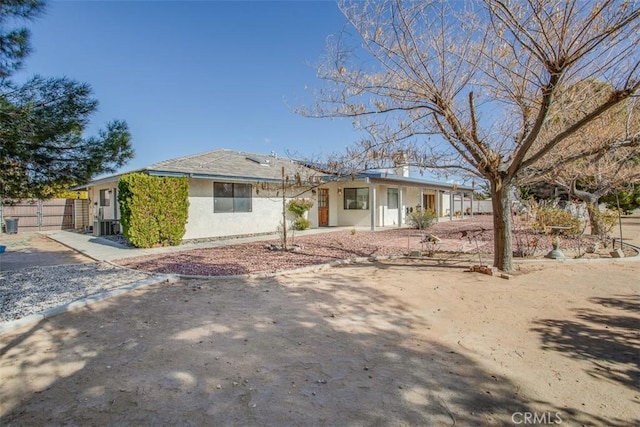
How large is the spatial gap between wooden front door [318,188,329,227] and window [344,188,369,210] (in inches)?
45.5

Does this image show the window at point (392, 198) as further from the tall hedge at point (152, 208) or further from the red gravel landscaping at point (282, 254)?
the tall hedge at point (152, 208)

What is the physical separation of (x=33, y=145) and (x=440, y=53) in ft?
23.2

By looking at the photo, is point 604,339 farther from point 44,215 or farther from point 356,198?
point 44,215

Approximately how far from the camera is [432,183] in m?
23.8

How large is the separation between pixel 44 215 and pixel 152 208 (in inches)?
534

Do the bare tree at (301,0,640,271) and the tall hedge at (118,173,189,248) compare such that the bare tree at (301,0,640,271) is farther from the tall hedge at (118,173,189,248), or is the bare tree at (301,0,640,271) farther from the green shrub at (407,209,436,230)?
the green shrub at (407,209,436,230)

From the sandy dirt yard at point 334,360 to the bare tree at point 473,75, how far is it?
3.02 metres

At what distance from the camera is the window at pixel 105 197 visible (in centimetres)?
1683

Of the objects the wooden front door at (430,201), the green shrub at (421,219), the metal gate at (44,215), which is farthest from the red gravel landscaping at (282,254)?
the wooden front door at (430,201)

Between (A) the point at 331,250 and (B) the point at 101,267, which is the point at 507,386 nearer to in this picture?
(A) the point at 331,250

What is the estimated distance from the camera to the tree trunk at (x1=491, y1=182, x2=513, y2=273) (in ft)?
24.1

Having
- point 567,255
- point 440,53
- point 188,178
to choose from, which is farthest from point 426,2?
point 188,178

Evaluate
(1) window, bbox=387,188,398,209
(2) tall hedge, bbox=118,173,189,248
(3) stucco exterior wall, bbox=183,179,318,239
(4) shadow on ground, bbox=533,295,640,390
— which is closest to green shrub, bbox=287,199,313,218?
(3) stucco exterior wall, bbox=183,179,318,239

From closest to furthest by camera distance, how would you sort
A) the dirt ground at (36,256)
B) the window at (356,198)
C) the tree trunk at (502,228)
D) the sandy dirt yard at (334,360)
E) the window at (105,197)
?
the sandy dirt yard at (334,360)
the tree trunk at (502,228)
the dirt ground at (36,256)
the window at (105,197)
the window at (356,198)
